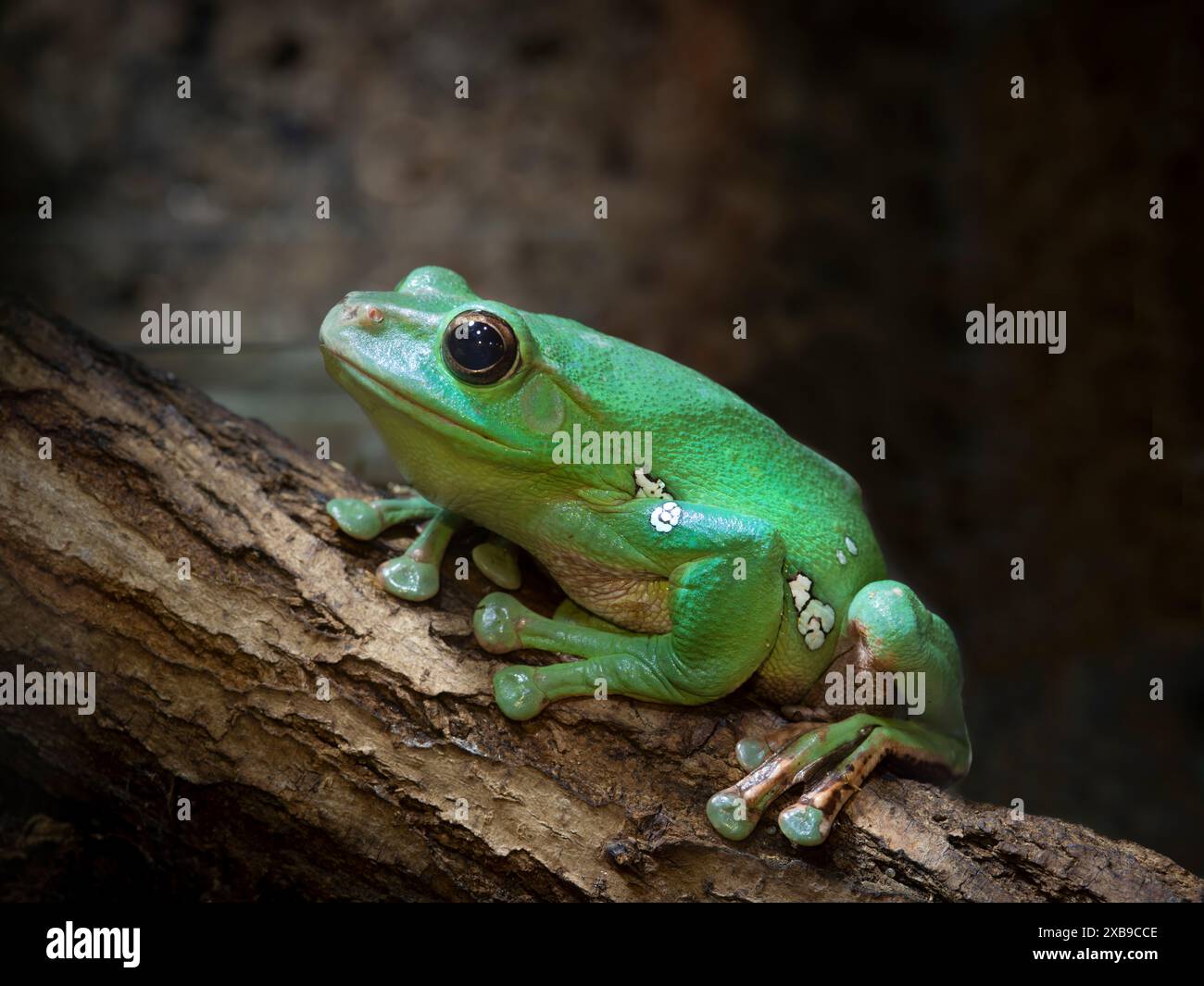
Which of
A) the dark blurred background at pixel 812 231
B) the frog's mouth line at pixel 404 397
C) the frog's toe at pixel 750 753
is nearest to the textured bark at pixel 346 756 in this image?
the frog's toe at pixel 750 753

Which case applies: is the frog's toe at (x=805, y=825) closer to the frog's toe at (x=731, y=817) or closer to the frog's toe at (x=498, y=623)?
the frog's toe at (x=731, y=817)

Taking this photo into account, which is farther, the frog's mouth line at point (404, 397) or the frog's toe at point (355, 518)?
the frog's toe at point (355, 518)

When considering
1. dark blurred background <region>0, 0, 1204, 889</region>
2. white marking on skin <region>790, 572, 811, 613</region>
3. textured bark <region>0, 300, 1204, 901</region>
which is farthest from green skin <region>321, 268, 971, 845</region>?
dark blurred background <region>0, 0, 1204, 889</region>

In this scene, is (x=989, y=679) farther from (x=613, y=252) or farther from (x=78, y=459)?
(x=78, y=459)

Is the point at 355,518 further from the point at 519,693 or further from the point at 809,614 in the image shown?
the point at 809,614

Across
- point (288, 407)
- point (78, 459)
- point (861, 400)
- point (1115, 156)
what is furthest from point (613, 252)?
point (78, 459)

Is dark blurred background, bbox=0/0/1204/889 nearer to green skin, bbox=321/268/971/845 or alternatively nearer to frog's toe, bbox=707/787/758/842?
green skin, bbox=321/268/971/845

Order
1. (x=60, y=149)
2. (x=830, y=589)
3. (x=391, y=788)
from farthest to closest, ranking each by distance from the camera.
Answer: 1. (x=60, y=149)
2. (x=830, y=589)
3. (x=391, y=788)
